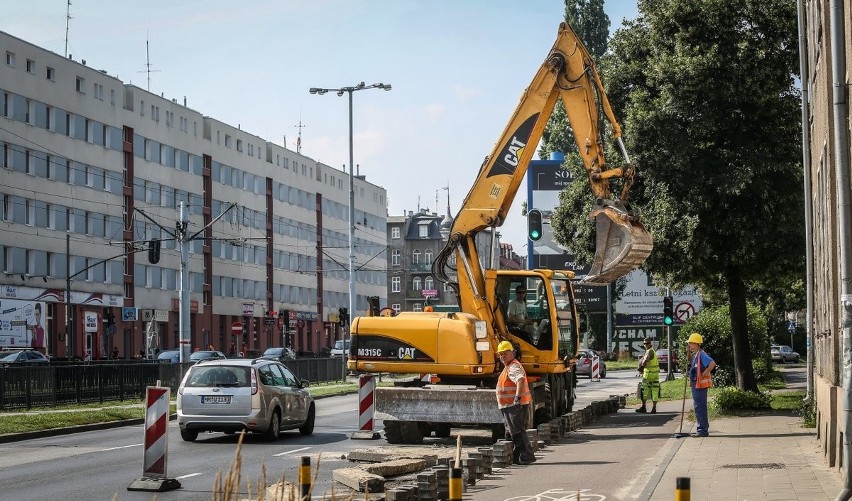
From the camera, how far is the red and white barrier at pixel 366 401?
2273 centimetres

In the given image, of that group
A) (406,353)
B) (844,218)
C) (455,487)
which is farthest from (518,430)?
(455,487)

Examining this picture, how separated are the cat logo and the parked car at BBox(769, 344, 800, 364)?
5873 cm

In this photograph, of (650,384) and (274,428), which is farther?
(650,384)

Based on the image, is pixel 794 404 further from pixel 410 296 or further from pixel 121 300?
pixel 410 296

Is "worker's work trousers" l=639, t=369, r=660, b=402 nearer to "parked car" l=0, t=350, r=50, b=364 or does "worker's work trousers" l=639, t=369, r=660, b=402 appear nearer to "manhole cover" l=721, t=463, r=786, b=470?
"manhole cover" l=721, t=463, r=786, b=470

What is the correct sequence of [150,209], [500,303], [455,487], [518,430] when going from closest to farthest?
[455,487], [518,430], [500,303], [150,209]

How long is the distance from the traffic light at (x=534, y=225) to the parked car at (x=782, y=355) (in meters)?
53.7

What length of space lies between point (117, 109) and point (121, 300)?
37.0ft

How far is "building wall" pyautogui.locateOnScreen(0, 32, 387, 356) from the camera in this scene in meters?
66.6

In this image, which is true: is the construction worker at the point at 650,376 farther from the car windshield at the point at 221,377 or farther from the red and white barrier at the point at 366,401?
the car windshield at the point at 221,377

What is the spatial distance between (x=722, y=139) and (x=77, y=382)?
1821 cm

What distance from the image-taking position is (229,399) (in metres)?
22.8

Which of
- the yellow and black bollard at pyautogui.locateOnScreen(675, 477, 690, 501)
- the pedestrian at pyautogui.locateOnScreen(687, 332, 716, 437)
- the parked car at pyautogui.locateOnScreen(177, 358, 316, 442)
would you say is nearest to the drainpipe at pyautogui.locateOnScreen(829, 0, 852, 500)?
the yellow and black bollard at pyautogui.locateOnScreen(675, 477, 690, 501)

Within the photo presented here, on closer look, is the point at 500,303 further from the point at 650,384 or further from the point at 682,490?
the point at 682,490
